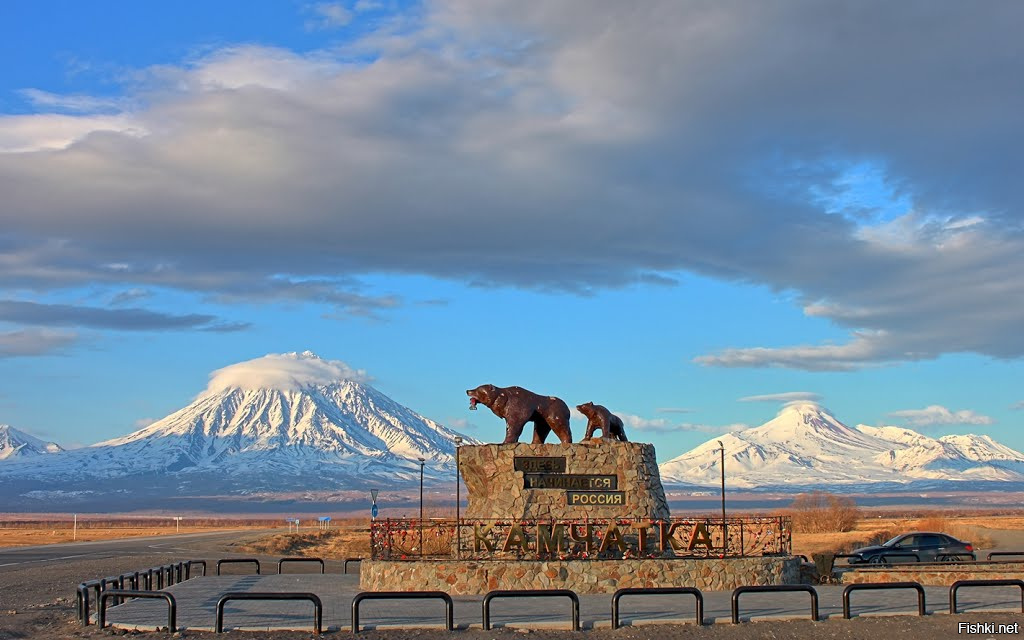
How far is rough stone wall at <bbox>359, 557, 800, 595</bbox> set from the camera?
77.3 ft

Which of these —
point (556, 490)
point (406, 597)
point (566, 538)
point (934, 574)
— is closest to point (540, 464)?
point (556, 490)

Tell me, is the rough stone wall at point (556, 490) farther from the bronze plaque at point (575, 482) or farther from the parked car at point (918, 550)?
the parked car at point (918, 550)

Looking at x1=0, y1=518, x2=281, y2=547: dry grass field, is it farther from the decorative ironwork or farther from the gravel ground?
the gravel ground

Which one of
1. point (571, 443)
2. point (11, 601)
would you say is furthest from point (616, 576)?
point (11, 601)

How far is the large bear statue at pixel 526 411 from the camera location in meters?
27.6

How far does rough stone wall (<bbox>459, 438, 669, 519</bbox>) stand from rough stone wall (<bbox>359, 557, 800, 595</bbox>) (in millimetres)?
2154

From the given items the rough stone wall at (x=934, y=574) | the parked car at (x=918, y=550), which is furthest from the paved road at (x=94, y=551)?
the rough stone wall at (x=934, y=574)

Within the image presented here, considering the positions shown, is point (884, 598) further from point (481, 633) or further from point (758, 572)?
point (481, 633)

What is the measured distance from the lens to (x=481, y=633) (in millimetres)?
16984

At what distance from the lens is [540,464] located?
26266 millimetres

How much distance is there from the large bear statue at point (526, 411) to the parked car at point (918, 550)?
432 inches

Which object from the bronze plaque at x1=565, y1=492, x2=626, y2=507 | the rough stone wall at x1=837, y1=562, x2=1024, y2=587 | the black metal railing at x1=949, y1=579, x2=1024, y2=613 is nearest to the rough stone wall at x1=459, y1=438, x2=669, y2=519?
the bronze plaque at x1=565, y1=492, x2=626, y2=507

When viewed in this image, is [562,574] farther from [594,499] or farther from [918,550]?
[918,550]

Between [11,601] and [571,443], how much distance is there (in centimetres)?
1376
